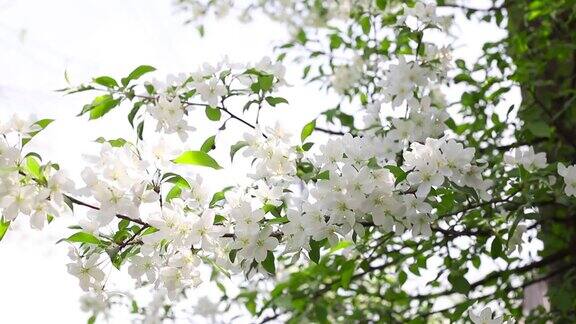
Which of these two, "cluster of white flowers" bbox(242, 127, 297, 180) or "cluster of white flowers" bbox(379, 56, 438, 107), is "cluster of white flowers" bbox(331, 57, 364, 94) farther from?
"cluster of white flowers" bbox(242, 127, 297, 180)

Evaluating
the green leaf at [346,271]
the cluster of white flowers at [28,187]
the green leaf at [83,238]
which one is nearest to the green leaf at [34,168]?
the cluster of white flowers at [28,187]

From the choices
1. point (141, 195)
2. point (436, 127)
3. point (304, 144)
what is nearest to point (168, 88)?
point (304, 144)

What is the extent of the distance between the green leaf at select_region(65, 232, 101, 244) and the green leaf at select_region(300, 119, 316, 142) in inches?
14.4

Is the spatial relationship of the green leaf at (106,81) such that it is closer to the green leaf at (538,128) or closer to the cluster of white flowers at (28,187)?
the cluster of white flowers at (28,187)

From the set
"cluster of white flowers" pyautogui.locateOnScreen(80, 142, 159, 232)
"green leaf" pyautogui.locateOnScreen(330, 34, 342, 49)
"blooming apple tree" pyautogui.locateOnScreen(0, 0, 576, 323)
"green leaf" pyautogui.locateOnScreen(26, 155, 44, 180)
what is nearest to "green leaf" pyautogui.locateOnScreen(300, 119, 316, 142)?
"blooming apple tree" pyautogui.locateOnScreen(0, 0, 576, 323)

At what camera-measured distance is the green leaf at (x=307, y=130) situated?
3.50 feet

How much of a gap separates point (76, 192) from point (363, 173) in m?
0.36

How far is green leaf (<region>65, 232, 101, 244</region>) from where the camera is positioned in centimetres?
88

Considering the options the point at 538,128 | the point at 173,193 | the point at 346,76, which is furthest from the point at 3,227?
the point at 346,76

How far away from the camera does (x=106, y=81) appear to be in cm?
112

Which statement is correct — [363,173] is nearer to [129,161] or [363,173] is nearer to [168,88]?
[129,161]

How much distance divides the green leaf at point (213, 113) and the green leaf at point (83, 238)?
0.32 m

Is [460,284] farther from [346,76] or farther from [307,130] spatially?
[346,76]

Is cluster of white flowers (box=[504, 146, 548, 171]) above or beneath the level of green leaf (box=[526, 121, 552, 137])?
beneath
